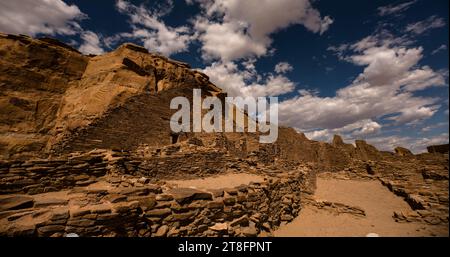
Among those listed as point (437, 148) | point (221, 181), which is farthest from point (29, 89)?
point (437, 148)

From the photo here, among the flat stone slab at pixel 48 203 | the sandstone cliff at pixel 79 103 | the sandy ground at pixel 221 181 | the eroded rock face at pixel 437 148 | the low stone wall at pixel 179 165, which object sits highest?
the sandstone cliff at pixel 79 103

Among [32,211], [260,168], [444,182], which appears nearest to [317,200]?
[260,168]

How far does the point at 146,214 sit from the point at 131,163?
4.71 meters

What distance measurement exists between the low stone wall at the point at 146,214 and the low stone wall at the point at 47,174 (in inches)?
45.9

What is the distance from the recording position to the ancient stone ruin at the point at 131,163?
520cm

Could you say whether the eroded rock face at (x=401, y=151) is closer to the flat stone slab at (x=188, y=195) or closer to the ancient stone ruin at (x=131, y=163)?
the ancient stone ruin at (x=131, y=163)

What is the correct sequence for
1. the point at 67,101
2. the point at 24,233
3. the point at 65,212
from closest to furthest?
the point at 24,233 < the point at 65,212 < the point at 67,101

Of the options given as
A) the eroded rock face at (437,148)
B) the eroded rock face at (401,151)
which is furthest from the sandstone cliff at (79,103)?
the eroded rock face at (401,151)

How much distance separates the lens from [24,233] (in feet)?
12.7

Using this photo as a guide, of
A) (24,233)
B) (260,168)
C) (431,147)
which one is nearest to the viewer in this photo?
(24,233)

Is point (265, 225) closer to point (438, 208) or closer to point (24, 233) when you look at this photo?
point (24, 233)

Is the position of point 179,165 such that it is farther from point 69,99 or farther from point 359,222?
point 69,99

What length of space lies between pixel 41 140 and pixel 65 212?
13978 millimetres

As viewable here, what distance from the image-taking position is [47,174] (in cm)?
705
